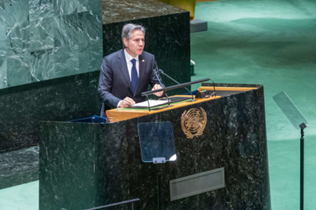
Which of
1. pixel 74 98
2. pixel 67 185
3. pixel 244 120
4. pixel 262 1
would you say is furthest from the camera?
pixel 262 1

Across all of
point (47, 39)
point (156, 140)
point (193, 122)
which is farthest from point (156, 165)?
point (47, 39)

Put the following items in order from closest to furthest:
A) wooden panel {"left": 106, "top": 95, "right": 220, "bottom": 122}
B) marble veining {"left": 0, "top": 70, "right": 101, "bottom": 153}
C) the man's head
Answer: wooden panel {"left": 106, "top": 95, "right": 220, "bottom": 122} < the man's head < marble veining {"left": 0, "top": 70, "right": 101, "bottom": 153}

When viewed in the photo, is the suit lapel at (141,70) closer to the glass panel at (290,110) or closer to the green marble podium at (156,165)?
the green marble podium at (156,165)

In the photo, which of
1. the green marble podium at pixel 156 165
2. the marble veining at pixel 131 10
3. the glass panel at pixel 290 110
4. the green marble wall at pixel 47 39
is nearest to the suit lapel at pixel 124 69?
the green marble podium at pixel 156 165

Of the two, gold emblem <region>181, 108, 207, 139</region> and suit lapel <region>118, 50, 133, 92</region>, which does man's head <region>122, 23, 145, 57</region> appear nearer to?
suit lapel <region>118, 50, 133, 92</region>

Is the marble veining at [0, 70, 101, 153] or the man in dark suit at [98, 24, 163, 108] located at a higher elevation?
the man in dark suit at [98, 24, 163, 108]

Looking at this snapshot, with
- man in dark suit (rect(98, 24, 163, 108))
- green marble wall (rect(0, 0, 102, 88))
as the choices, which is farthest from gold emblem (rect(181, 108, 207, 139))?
green marble wall (rect(0, 0, 102, 88))

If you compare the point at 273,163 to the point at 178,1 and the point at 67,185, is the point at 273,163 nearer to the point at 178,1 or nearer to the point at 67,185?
the point at 67,185

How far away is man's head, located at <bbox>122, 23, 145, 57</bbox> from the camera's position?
149 inches

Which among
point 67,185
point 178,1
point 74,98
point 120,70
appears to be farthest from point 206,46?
point 67,185

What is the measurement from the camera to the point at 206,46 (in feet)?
34.0

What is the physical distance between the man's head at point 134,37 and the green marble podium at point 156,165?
2.37 ft

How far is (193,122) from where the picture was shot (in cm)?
338

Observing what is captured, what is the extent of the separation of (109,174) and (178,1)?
23.3ft
